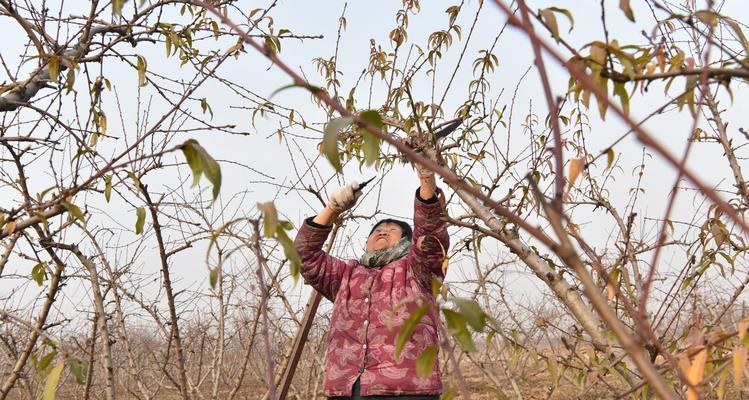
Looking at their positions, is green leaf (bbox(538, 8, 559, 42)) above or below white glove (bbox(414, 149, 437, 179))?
below

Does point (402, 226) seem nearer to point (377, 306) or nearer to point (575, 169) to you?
point (377, 306)

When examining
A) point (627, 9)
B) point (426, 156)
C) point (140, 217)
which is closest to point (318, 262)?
point (426, 156)

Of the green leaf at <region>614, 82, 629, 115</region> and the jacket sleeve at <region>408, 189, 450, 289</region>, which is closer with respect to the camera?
the green leaf at <region>614, 82, 629, 115</region>

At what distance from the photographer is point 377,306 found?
2611 millimetres

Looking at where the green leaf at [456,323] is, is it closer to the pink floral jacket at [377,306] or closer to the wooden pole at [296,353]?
the pink floral jacket at [377,306]

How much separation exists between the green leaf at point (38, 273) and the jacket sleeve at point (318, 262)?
1.15 meters

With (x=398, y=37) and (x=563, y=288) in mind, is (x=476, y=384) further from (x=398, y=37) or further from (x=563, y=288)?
(x=563, y=288)

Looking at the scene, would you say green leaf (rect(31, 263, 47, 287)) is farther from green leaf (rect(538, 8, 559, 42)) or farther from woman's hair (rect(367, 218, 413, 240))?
woman's hair (rect(367, 218, 413, 240))

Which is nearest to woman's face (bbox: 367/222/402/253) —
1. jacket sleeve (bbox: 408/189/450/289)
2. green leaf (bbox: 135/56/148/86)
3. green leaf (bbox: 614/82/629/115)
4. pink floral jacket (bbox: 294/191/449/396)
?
pink floral jacket (bbox: 294/191/449/396)

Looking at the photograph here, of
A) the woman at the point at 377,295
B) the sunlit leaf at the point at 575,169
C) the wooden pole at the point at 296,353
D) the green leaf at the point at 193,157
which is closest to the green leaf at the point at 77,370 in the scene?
the green leaf at the point at 193,157

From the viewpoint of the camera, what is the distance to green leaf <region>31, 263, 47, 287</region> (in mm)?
1670

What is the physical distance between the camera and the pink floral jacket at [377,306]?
238cm

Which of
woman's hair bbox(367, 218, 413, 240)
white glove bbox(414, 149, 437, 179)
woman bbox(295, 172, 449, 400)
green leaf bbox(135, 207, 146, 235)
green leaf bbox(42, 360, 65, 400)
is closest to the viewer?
green leaf bbox(42, 360, 65, 400)

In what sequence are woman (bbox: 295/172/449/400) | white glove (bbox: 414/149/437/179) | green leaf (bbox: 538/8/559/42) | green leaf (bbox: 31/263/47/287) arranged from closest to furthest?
green leaf (bbox: 538/8/559/42)
green leaf (bbox: 31/263/47/287)
white glove (bbox: 414/149/437/179)
woman (bbox: 295/172/449/400)
